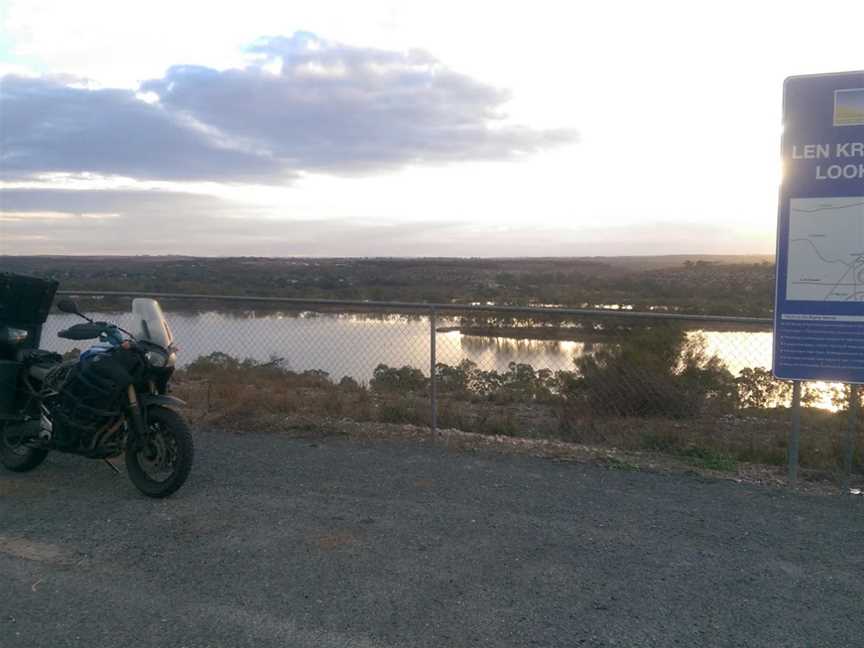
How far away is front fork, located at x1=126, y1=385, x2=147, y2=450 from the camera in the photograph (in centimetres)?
606

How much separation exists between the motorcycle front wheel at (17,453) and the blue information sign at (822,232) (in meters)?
6.32

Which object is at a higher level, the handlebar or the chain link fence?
the handlebar

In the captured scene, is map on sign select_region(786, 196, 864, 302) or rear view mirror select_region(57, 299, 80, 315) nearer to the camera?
rear view mirror select_region(57, 299, 80, 315)

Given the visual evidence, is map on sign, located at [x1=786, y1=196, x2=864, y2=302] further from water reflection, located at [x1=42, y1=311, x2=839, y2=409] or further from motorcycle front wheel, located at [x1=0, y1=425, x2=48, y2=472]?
motorcycle front wheel, located at [x1=0, y1=425, x2=48, y2=472]

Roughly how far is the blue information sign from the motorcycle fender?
4.94 m

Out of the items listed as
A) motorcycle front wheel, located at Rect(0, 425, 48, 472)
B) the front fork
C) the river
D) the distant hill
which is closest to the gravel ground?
motorcycle front wheel, located at Rect(0, 425, 48, 472)

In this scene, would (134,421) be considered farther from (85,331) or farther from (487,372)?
(487,372)

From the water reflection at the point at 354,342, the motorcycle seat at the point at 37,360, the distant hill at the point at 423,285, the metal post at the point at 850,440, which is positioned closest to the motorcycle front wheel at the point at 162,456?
the motorcycle seat at the point at 37,360

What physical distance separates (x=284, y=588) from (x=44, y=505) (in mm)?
2534

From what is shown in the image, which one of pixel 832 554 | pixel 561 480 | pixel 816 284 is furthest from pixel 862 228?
pixel 561 480

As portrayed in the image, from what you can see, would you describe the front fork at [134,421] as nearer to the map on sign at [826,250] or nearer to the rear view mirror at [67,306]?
the rear view mirror at [67,306]

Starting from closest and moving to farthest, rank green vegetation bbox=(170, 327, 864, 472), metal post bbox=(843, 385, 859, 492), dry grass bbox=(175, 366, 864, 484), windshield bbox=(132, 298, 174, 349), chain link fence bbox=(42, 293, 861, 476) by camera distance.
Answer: windshield bbox=(132, 298, 174, 349) → metal post bbox=(843, 385, 859, 492) → dry grass bbox=(175, 366, 864, 484) → green vegetation bbox=(170, 327, 864, 472) → chain link fence bbox=(42, 293, 861, 476)

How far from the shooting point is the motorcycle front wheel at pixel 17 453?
6.71m

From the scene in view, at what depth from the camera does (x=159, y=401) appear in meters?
6.06
